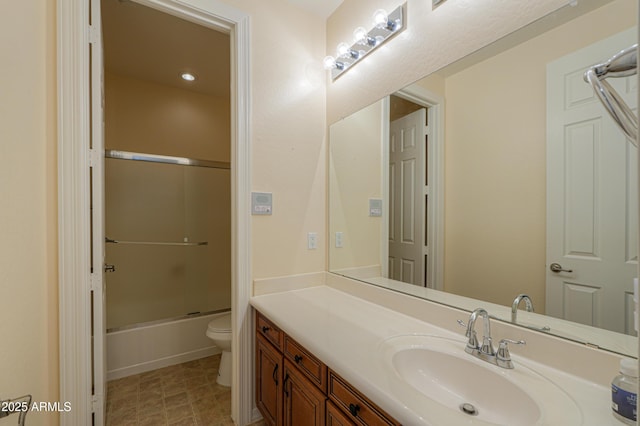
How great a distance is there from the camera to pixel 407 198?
4.92ft

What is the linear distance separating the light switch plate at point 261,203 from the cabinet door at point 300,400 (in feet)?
2.75

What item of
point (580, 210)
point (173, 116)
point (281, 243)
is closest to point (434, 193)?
point (580, 210)

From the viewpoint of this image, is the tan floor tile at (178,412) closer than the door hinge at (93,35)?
No

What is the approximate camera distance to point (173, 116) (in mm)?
3225

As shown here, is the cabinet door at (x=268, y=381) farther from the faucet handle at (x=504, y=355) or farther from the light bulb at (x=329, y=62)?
the light bulb at (x=329, y=62)

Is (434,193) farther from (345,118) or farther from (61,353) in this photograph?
(61,353)

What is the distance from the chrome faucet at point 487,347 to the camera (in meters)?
0.91

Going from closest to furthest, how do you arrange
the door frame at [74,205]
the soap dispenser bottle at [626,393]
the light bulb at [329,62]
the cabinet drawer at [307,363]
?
the soap dispenser bottle at [626,393], the cabinet drawer at [307,363], the door frame at [74,205], the light bulb at [329,62]

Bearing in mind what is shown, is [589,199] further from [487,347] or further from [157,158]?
[157,158]

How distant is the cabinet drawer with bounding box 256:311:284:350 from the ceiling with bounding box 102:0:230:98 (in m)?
2.19

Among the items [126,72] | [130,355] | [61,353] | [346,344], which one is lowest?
[130,355]

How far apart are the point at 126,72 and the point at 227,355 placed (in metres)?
2.94

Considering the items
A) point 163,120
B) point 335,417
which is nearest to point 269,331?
point 335,417

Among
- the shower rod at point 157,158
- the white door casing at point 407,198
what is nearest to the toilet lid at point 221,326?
the white door casing at point 407,198
